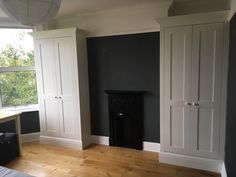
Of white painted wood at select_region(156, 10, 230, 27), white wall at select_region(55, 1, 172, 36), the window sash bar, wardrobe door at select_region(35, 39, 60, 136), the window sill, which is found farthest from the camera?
the window sill

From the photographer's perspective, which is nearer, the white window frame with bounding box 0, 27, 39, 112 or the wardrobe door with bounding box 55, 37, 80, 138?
the wardrobe door with bounding box 55, 37, 80, 138

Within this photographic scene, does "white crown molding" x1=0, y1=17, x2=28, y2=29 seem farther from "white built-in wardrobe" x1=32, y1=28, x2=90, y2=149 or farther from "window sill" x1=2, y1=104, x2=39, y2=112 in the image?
"window sill" x1=2, y1=104, x2=39, y2=112

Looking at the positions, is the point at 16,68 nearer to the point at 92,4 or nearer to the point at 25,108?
the point at 25,108

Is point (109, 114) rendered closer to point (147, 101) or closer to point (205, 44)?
point (147, 101)

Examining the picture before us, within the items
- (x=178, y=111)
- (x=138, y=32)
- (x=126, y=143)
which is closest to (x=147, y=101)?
(x=178, y=111)

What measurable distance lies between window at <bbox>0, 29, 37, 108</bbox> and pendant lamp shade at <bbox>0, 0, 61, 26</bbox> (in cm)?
289

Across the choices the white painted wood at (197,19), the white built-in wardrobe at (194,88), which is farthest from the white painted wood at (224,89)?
the white painted wood at (197,19)

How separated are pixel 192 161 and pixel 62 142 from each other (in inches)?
89.0

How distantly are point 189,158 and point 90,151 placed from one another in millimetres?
1634

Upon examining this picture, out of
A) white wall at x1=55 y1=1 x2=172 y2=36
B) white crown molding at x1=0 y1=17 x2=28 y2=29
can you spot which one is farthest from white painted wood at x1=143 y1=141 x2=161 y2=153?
white crown molding at x1=0 y1=17 x2=28 y2=29

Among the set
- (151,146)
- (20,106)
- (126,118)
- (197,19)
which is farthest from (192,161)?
(20,106)

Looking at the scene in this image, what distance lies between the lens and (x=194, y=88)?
2686 millimetres

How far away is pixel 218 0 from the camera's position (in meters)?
2.83

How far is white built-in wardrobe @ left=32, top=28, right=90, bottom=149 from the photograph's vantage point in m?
3.40
